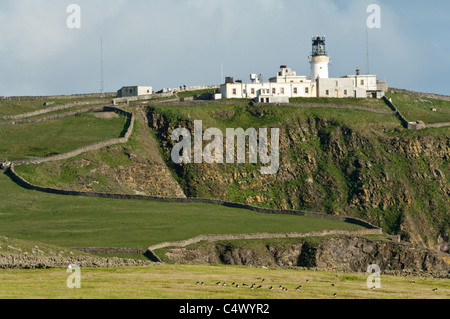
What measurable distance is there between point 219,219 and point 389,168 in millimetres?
38291

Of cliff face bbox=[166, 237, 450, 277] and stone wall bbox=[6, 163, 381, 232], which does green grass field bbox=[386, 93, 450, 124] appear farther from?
cliff face bbox=[166, 237, 450, 277]

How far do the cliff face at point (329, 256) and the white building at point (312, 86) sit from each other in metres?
49.2

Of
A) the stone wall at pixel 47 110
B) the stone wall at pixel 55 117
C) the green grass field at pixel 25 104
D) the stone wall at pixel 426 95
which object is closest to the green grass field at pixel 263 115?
the stone wall at pixel 55 117

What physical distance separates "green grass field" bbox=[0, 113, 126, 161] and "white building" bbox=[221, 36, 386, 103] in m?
20.8

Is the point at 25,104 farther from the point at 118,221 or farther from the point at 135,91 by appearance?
the point at 118,221

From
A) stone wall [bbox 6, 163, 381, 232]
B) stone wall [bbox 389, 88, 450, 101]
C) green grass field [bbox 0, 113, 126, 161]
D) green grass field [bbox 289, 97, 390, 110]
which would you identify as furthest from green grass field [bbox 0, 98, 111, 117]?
stone wall [bbox 389, 88, 450, 101]

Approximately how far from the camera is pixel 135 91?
586 feet

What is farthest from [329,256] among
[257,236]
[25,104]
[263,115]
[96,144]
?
[25,104]

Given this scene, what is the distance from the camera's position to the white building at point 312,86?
171125mm

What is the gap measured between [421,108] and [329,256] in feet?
208

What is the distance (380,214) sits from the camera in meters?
145

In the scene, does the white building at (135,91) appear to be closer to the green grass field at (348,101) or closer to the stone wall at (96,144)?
the stone wall at (96,144)

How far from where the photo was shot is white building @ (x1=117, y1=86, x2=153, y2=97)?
178000 mm
